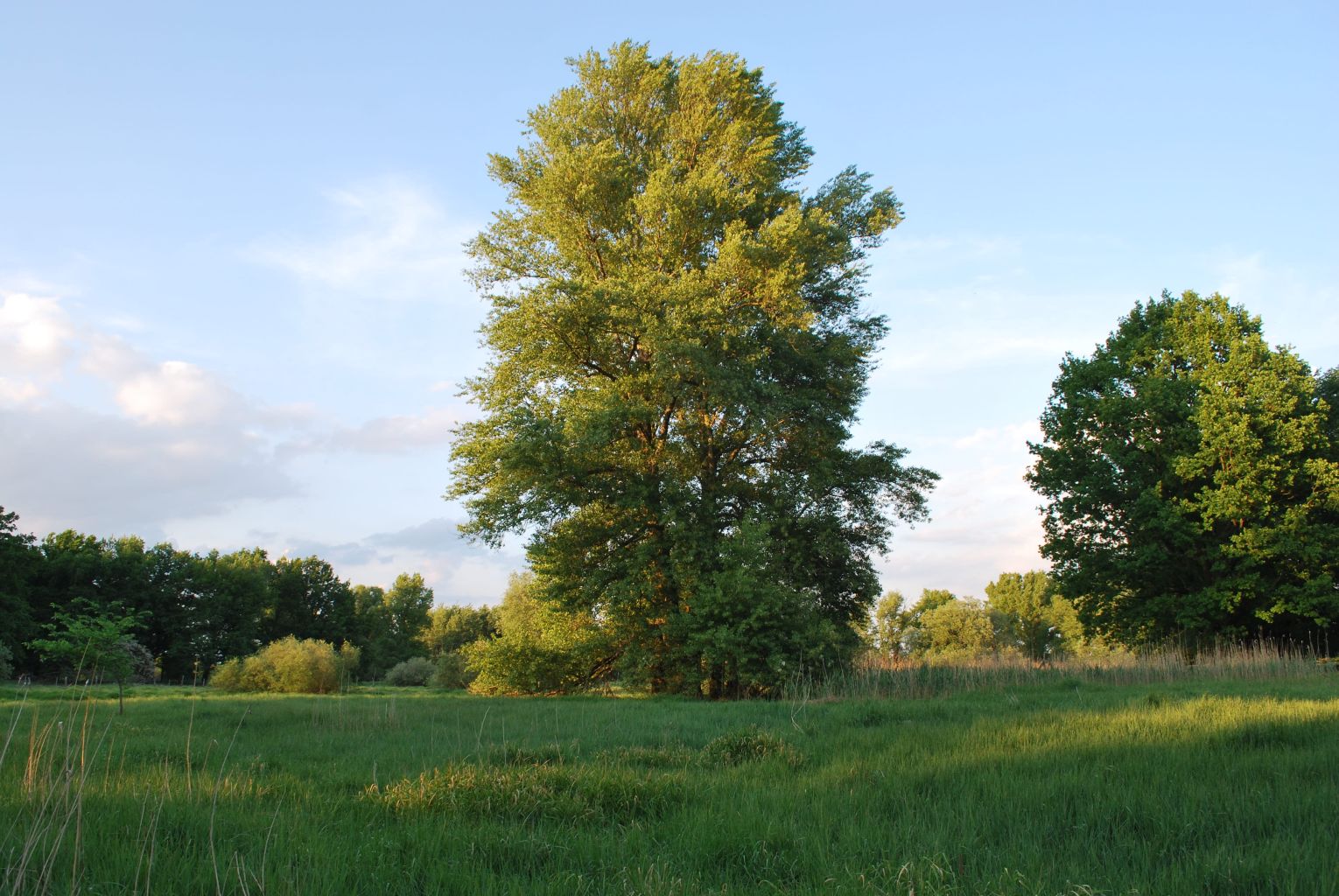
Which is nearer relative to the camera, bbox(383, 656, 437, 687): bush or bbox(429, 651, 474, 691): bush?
bbox(429, 651, 474, 691): bush

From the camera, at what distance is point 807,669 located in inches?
740

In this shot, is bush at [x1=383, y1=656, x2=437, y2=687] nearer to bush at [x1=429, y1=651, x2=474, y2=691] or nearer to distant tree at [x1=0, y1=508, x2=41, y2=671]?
bush at [x1=429, y1=651, x2=474, y2=691]

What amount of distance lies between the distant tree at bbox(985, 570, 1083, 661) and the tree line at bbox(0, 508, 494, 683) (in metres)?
60.1

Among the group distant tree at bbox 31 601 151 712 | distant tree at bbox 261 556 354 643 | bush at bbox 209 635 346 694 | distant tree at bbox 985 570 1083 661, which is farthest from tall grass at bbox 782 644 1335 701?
distant tree at bbox 261 556 354 643

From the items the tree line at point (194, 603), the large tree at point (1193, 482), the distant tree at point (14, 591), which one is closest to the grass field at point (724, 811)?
the large tree at point (1193, 482)

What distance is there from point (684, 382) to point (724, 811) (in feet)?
53.8

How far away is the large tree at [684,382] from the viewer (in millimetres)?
19891

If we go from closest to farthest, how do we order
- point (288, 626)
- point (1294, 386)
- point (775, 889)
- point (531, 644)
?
point (775, 889) < point (531, 644) < point (1294, 386) < point (288, 626)

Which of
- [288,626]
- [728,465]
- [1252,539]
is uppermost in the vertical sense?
[728,465]

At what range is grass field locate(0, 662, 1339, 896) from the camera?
382 centimetres

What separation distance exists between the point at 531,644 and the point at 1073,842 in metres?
19.9

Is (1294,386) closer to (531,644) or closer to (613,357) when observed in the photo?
(613,357)

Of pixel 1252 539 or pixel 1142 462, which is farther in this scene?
pixel 1142 462

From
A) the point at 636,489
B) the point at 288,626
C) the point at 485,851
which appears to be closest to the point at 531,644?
the point at 636,489
